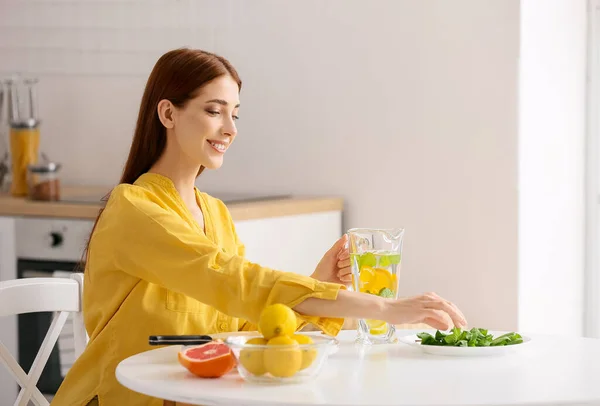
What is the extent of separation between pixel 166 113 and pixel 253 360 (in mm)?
682

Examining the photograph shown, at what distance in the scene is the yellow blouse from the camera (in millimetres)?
1623

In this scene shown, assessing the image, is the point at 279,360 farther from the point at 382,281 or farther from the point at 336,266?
the point at 336,266

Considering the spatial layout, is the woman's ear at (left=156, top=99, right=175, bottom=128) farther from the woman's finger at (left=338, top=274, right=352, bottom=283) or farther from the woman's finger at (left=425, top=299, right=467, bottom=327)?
the woman's finger at (left=425, top=299, right=467, bottom=327)

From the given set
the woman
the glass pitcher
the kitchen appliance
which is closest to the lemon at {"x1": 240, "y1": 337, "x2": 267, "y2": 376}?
the woman

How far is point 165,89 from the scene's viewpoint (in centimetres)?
191

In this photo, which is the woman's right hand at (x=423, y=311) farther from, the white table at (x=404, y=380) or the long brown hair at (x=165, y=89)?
the long brown hair at (x=165, y=89)

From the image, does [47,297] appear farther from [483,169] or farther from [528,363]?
[483,169]

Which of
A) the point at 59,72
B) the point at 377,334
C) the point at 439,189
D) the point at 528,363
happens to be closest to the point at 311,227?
the point at 439,189

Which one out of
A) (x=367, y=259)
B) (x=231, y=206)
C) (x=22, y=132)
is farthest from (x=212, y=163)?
(x=22, y=132)

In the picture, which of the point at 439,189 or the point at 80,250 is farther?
the point at 439,189

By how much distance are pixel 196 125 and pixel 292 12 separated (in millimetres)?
1653

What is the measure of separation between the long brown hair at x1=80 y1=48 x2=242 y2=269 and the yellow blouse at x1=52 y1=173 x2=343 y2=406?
2.6 inches

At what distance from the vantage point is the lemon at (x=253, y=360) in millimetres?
1387

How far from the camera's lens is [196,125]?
1884mm
